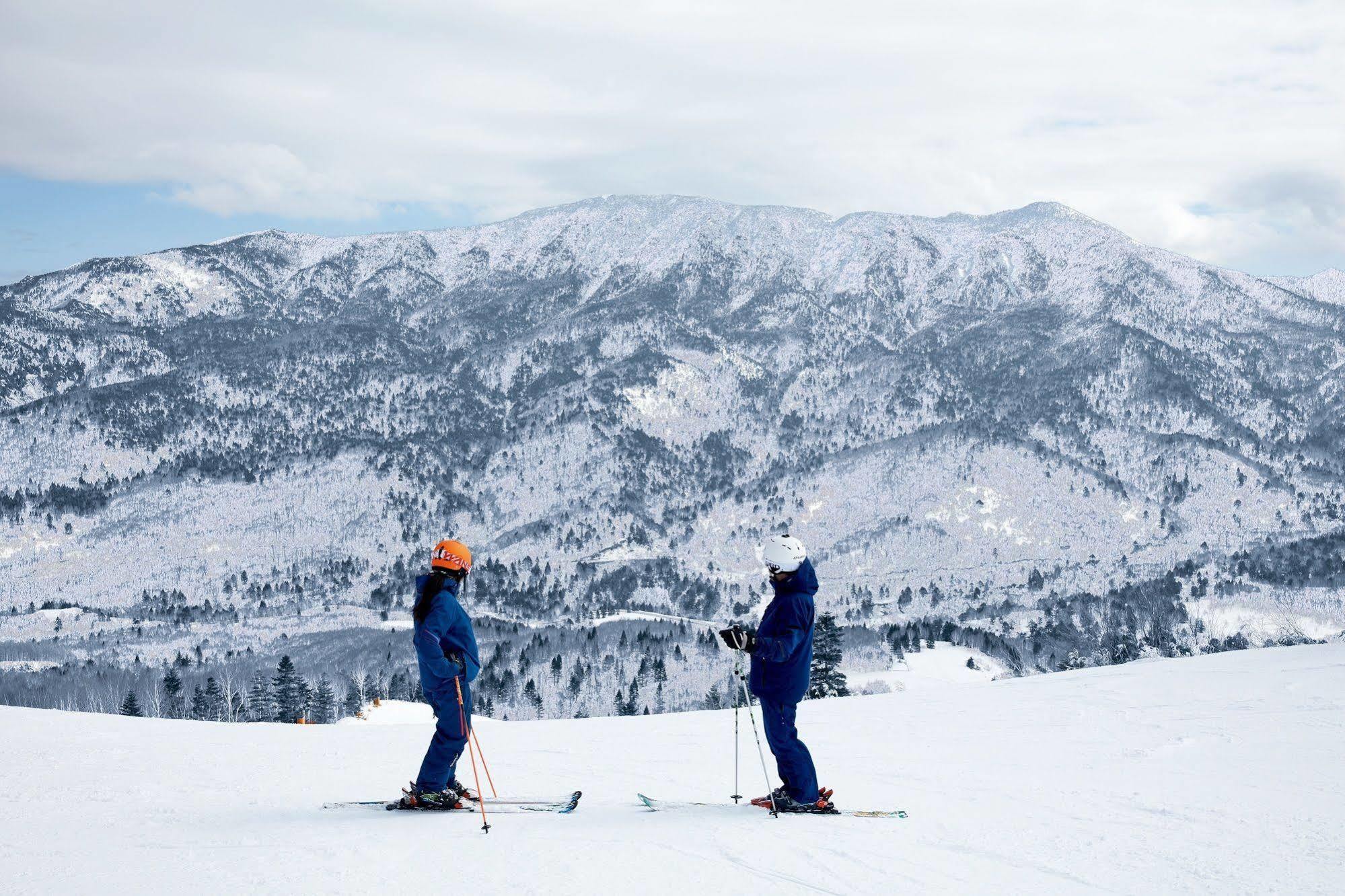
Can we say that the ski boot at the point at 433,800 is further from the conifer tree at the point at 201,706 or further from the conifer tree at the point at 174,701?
the conifer tree at the point at 174,701

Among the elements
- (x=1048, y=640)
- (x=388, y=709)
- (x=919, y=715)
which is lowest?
(x=1048, y=640)

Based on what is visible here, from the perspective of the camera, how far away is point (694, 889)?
7508 millimetres

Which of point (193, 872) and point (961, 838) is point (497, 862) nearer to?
point (193, 872)

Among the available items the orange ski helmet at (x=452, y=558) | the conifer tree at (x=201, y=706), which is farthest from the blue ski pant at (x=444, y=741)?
the conifer tree at (x=201, y=706)

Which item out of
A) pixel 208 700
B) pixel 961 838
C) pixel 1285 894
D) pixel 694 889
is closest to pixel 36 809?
pixel 694 889

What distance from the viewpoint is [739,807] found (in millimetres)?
10477

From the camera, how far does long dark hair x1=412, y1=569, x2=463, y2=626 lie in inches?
403

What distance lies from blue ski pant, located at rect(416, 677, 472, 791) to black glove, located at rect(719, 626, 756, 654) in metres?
2.80

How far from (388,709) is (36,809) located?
27.5 meters

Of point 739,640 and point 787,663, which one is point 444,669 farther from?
point 787,663

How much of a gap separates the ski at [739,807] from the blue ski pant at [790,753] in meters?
0.23

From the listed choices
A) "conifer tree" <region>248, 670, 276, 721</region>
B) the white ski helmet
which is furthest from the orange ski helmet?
"conifer tree" <region>248, 670, 276, 721</region>

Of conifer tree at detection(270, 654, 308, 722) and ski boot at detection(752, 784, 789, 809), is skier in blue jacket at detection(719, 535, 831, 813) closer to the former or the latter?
ski boot at detection(752, 784, 789, 809)

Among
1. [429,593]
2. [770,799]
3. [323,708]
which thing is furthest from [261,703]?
[770,799]
